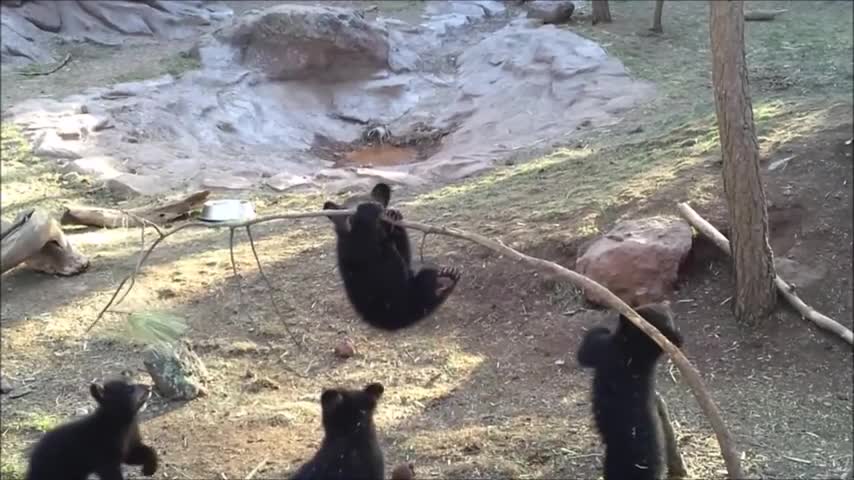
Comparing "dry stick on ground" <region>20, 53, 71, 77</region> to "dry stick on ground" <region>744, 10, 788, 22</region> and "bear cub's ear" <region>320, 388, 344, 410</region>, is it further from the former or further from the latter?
"bear cub's ear" <region>320, 388, 344, 410</region>

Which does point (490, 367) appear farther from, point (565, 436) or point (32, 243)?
point (32, 243)

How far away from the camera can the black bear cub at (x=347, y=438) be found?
12.6ft

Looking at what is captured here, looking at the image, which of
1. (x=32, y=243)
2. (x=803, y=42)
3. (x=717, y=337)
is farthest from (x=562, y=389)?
(x=803, y=42)

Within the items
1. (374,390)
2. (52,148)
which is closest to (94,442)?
(374,390)

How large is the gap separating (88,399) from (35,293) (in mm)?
2110

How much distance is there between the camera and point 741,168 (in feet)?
19.1

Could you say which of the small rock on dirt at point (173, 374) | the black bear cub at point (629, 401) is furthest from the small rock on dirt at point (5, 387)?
the black bear cub at point (629, 401)

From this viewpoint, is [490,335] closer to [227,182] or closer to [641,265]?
[641,265]

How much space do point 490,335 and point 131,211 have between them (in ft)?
14.9

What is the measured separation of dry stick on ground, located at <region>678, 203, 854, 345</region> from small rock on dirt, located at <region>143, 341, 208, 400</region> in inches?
142

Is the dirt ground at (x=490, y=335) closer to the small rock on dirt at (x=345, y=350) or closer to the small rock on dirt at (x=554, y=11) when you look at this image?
the small rock on dirt at (x=345, y=350)

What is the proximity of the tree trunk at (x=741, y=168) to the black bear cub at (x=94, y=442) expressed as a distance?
12.3 feet

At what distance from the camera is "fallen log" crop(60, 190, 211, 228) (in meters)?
9.46

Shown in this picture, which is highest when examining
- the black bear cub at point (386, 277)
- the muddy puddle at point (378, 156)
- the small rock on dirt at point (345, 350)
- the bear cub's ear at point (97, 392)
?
the black bear cub at point (386, 277)
